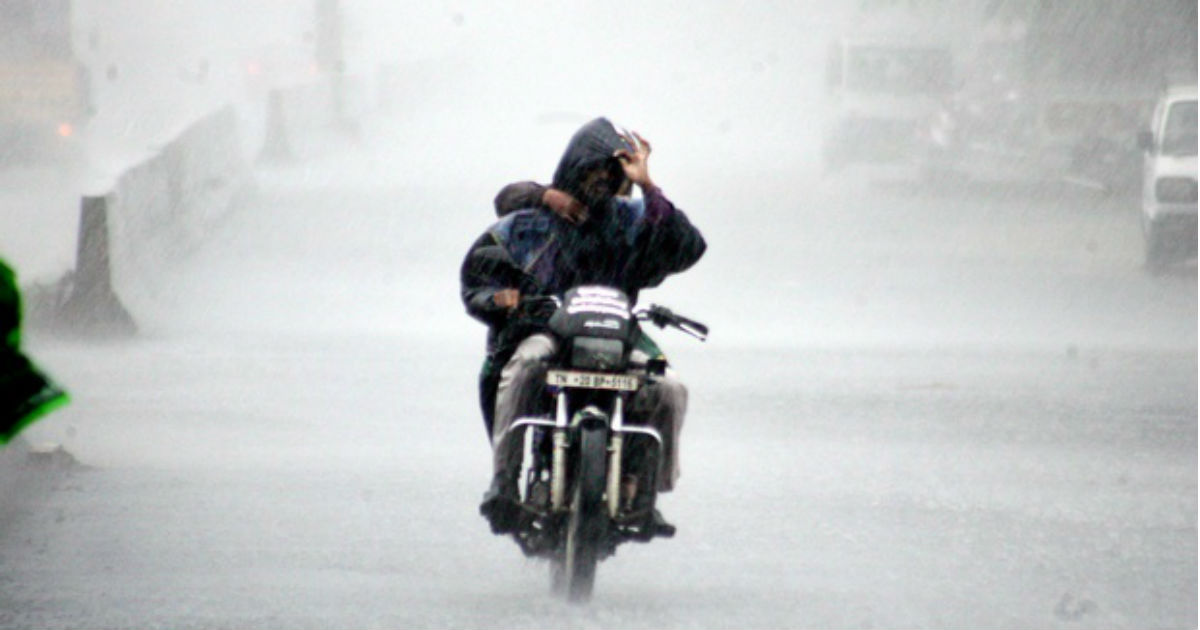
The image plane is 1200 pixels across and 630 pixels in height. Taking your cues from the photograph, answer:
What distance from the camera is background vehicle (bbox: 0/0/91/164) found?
32906mm

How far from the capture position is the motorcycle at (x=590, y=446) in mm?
6828

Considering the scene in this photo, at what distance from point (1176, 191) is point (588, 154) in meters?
14.1

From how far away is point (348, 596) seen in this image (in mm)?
7391

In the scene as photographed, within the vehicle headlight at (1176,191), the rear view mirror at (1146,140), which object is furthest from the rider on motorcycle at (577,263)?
the rear view mirror at (1146,140)

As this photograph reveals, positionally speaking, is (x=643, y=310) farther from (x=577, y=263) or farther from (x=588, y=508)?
(x=588, y=508)

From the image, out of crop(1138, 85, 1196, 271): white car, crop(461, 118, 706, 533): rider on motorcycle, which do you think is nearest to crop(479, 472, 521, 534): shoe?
crop(461, 118, 706, 533): rider on motorcycle

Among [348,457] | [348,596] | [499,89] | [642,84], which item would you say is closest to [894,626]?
[348,596]

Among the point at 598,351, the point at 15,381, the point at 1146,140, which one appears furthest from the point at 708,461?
the point at 1146,140

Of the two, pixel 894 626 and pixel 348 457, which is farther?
pixel 348 457

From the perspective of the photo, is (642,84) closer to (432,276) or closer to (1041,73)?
(1041,73)

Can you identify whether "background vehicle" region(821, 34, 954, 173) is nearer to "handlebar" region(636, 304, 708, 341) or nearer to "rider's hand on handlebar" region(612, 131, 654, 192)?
"handlebar" region(636, 304, 708, 341)

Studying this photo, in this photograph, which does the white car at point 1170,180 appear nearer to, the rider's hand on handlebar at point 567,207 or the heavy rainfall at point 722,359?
the heavy rainfall at point 722,359

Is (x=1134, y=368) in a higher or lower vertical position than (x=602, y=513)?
lower

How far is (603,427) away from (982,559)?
2.01 meters
